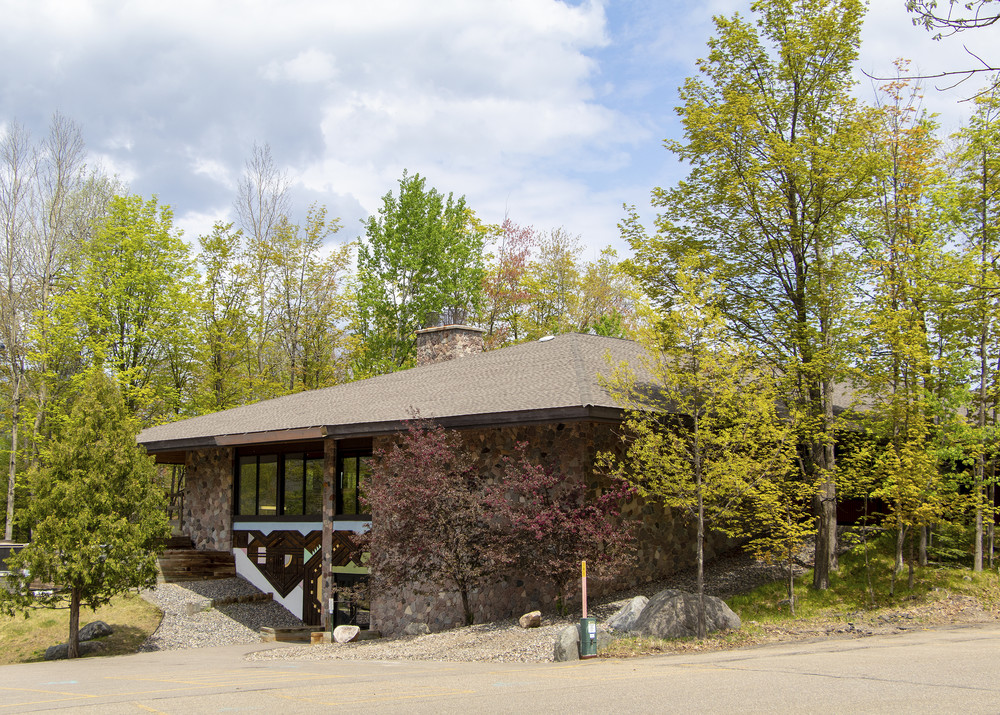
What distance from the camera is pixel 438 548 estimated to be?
14.3 m

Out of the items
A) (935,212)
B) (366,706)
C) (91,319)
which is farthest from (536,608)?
(91,319)

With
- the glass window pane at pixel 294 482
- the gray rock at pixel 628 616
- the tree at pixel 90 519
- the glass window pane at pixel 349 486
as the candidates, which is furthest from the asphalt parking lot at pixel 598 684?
the glass window pane at pixel 294 482

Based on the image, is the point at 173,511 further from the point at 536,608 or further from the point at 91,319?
the point at 536,608

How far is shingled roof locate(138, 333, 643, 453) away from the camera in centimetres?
1445

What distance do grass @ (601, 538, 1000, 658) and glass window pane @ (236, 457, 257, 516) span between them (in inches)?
485

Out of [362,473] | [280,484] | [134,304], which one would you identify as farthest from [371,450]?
[134,304]

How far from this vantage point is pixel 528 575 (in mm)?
14844

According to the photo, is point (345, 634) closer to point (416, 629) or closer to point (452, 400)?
point (416, 629)

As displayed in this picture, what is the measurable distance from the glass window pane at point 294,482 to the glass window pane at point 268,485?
416 mm

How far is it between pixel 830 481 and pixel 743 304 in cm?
373

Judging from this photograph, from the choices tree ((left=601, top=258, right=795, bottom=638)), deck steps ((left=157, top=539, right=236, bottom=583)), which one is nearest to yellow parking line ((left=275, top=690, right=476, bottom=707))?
tree ((left=601, top=258, right=795, bottom=638))

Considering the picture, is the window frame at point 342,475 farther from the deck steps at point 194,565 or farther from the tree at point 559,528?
the tree at point 559,528

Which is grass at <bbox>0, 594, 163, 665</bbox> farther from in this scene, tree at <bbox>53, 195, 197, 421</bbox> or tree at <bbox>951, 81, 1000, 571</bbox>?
tree at <bbox>951, 81, 1000, 571</bbox>

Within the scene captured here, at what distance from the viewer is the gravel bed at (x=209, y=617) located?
17547mm
